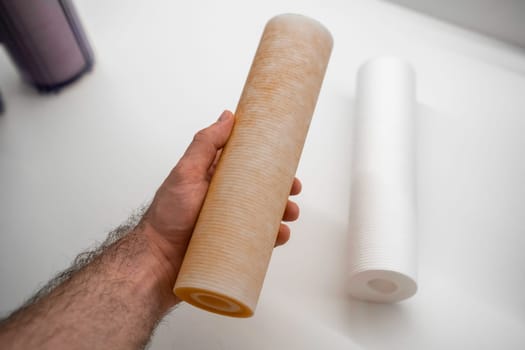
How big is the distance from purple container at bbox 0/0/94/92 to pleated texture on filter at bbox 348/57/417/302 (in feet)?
2.70

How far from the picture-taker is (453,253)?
0.91 m

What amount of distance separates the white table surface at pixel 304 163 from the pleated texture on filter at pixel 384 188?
10 cm

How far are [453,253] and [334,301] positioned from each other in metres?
0.31

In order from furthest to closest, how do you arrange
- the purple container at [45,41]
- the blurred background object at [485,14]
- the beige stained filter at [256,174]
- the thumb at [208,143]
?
the blurred background object at [485,14] → the purple container at [45,41] → the thumb at [208,143] → the beige stained filter at [256,174]

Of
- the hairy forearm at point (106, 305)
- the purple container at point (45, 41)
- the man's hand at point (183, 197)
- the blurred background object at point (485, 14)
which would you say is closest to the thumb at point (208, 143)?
the man's hand at point (183, 197)

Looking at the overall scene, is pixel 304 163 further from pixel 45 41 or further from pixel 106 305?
pixel 45 41

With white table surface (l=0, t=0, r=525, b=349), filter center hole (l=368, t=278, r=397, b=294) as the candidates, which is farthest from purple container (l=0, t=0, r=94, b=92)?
filter center hole (l=368, t=278, r=397, b=294)

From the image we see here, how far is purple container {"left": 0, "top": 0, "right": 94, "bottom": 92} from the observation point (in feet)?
3.15

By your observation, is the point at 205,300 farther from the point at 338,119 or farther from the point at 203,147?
the point at 338,119

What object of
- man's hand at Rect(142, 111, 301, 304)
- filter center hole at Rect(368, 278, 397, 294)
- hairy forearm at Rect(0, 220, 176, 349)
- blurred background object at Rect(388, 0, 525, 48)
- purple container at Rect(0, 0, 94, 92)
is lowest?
hairy forearm at Rect(0, 220, 176, 349)

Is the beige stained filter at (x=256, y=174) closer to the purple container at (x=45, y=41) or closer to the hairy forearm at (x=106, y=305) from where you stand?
the hairy forearm at (x=106, y=305)

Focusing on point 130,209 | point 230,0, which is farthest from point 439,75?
point 130,209

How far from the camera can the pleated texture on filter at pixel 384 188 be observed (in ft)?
2.53

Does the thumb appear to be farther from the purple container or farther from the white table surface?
the purple container
